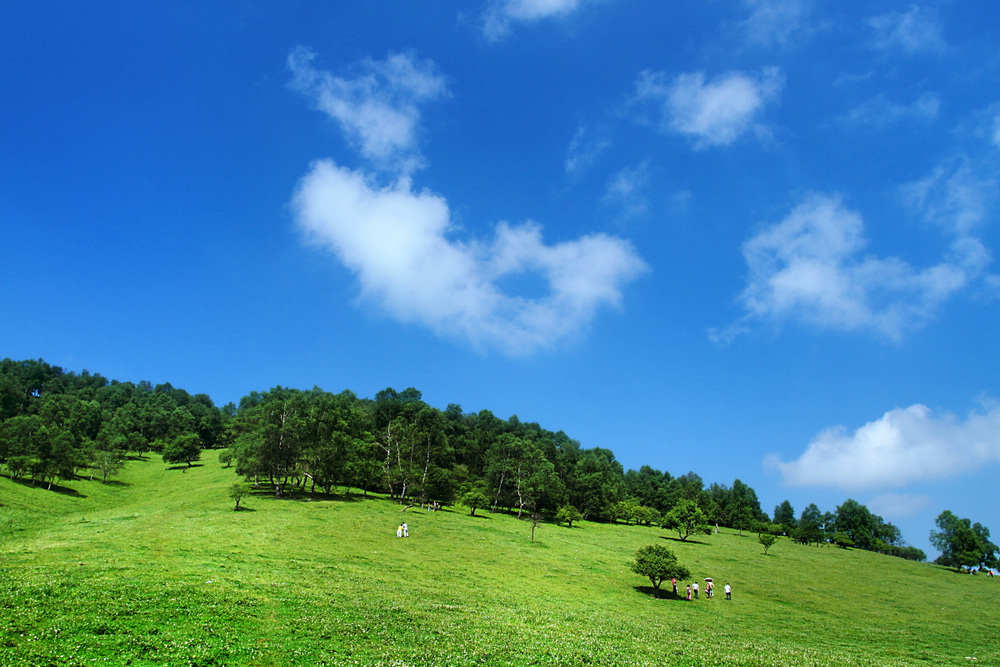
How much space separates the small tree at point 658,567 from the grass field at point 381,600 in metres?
1.94

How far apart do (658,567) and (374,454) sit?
7646cm

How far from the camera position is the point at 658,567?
48.2m

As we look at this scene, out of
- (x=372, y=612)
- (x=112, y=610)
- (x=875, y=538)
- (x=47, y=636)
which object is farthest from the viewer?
(x=875, y=538)

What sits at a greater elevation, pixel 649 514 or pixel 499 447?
pixel 499 447

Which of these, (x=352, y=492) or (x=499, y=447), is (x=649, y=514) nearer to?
(x=499, y=447)

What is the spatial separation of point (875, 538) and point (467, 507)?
145537 millimetres

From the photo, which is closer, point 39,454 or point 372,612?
point 372,612

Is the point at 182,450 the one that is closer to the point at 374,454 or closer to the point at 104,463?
the point at 104,463

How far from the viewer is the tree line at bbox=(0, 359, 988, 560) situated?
3361 inches

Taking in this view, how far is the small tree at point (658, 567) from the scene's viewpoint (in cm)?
4812

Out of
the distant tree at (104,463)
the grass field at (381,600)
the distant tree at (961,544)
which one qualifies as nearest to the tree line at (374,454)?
the distant tree at (104,463)

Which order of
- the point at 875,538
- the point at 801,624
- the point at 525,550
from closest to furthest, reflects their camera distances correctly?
the point at 801,624, the point at 525,550, the point at 875,538

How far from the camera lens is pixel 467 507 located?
107375mm

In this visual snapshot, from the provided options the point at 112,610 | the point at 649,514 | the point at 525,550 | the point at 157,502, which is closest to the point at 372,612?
the point at 112,610
